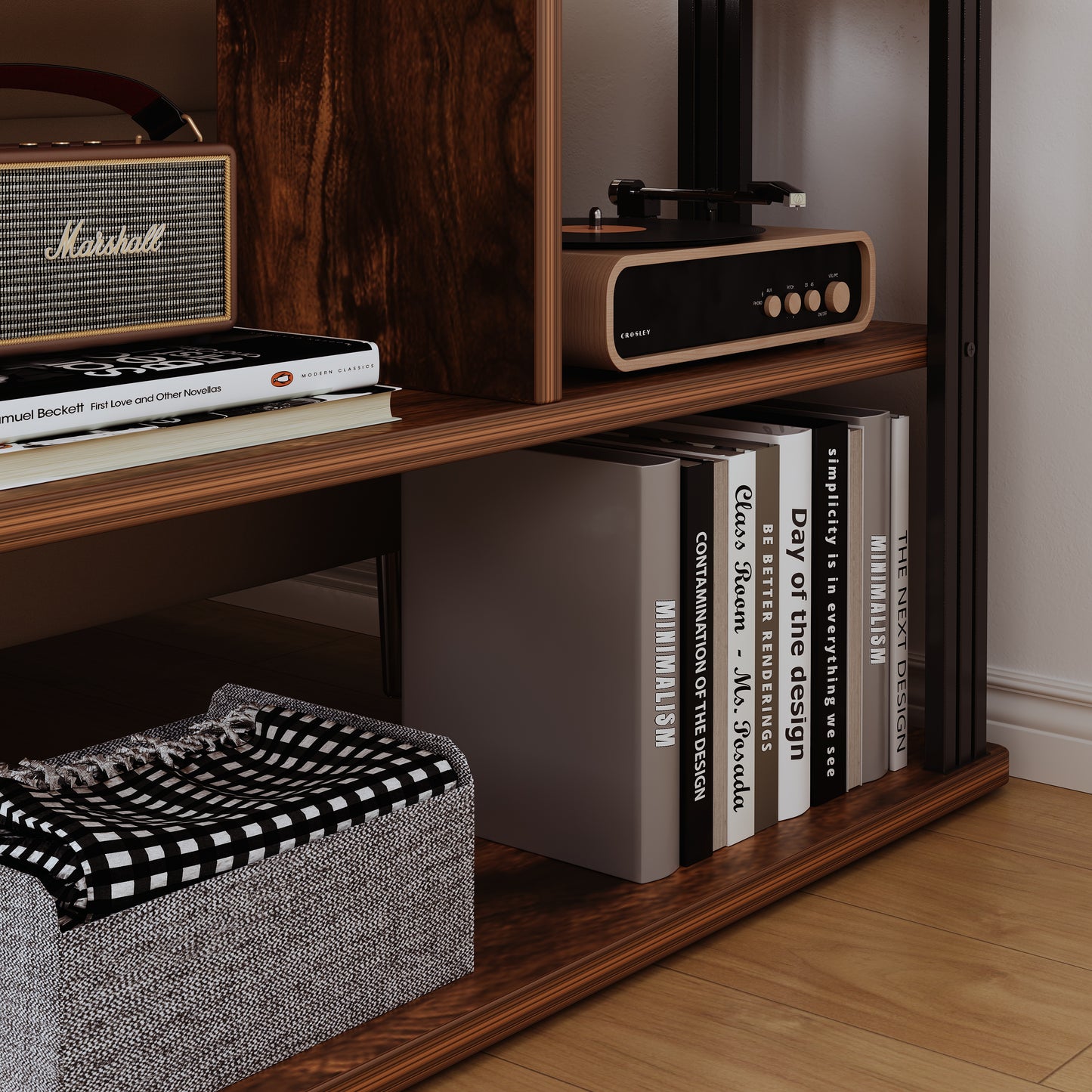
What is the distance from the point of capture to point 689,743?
110cm

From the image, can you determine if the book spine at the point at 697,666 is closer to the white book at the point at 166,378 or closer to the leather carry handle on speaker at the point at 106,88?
the white book at the point at 166,378

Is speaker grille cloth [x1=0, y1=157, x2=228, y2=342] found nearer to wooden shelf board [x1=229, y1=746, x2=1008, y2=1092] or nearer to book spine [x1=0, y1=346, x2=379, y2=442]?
book spine [x1=0, y1=346, x2=379, y2=442]

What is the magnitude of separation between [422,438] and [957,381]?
22.8 inches

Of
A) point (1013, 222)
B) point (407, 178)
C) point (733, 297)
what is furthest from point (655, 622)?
point (1013, 222)

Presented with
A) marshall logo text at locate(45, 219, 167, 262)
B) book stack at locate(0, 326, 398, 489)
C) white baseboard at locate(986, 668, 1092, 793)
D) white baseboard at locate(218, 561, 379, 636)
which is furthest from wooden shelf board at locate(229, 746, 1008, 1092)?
white baseboard at locate(218, 561, 379, 636)

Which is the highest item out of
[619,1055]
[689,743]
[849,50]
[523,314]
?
[849,50]

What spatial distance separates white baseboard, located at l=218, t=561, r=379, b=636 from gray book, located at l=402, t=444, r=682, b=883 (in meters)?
0.67

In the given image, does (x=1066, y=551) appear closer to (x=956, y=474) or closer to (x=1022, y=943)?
(x=956, y=474)

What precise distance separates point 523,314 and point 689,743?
35 cm

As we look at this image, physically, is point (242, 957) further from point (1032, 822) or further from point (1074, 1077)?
point (1032, 822)

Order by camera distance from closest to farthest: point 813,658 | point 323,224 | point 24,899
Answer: point 24,899 → point 323,224 → point 813,658

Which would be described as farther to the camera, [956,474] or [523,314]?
[956,474]

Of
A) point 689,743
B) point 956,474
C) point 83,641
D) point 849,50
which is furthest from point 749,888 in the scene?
point 83,641

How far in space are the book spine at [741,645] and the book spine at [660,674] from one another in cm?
6
